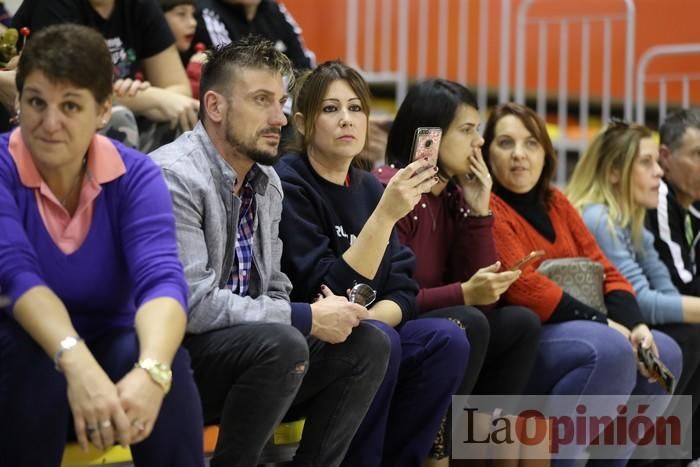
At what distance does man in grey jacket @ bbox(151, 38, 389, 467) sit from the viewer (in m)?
2.48

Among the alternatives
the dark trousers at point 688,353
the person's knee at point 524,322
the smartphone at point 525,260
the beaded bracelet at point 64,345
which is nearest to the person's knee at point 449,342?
the person's knee at point 524,322

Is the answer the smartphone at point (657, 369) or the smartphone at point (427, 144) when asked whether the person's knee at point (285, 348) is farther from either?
the smartphone at point (657, 369)

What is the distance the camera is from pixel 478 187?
3494 millimetres

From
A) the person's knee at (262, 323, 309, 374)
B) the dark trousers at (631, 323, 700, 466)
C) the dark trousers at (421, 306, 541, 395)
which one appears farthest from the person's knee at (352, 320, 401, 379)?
the dark trousers at (631, 323, 700, 466)

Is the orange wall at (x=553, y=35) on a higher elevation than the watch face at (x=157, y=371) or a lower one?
higher

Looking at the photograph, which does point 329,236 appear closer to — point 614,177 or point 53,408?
point 53,408

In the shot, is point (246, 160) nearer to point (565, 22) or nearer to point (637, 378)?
point (637, 378)

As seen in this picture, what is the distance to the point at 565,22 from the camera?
6.70 metres

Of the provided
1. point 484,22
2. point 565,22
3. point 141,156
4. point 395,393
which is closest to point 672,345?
point 395,393

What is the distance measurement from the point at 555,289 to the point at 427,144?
848 millimetres

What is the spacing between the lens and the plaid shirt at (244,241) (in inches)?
109

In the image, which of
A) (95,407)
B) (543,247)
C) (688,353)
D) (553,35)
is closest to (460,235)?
(543,247)

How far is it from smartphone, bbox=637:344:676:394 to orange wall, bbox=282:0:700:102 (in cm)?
348

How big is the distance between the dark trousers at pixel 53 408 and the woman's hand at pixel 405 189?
33.3 inches
